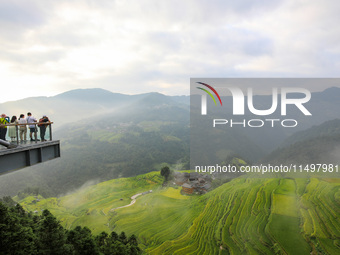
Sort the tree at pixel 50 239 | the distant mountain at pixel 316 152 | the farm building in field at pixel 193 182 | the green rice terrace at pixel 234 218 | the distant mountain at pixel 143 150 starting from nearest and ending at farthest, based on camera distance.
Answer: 1. the tree at pixel 50 239
2. the green rice terrace at pixel 234 218
3. the farm building in field at pixel 193 182
4. the distant mountain at pixel 316 152
5. the distant mountain at pixel 143 150

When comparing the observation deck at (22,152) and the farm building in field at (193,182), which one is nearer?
the observation deck at (22,152)

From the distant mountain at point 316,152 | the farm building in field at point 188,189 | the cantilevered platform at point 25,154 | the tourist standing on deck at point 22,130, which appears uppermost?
the tourist standing on deck at point 22,130

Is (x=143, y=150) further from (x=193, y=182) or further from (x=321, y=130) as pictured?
(x=321, y=130)

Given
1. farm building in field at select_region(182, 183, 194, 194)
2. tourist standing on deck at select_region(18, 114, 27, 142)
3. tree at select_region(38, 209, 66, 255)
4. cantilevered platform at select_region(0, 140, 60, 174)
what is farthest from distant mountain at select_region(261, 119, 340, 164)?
tourist standing on deck at select_region(18, 114, 27, 142)

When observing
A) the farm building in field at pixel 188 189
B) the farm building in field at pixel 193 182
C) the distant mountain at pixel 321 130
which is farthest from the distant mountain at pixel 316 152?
the farm building in field at pixel 188 189

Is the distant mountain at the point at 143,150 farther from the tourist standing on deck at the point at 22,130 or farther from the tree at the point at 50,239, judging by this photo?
the tourist standing on deck at the point at 22,130

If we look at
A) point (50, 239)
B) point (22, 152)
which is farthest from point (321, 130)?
point (22, 152)

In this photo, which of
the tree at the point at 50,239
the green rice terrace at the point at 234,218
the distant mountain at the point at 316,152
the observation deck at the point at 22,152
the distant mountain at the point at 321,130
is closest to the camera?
the observation deck at the point at 22,152
